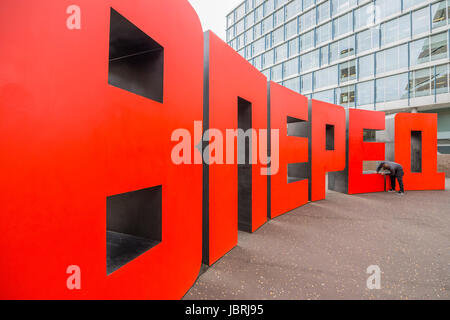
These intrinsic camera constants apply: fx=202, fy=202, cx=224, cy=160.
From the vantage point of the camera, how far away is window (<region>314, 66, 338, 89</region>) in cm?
2255

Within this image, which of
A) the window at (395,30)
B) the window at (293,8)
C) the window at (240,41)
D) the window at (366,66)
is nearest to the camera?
the window at (395,30)

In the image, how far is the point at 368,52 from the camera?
64.8 ft

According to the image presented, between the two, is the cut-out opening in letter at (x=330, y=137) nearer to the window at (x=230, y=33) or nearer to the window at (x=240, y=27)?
the window at (x=240, y=27)

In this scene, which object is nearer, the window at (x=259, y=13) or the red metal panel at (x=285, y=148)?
the red metal panel at (x=285, y=148)

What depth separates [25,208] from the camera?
970 mm

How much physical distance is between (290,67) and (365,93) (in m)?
10.1

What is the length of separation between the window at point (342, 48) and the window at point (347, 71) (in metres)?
0.88

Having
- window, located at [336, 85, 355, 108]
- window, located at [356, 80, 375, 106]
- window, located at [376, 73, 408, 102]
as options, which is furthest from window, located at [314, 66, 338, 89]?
window, located at [376, 73, 408, 102]

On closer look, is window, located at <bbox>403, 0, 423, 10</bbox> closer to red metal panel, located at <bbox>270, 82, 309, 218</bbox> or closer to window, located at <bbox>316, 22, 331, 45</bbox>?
window, located at <bbox>316, 22, 331, 45</bbox>

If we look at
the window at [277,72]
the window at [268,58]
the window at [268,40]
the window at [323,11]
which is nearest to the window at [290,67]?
the window at [277,72]

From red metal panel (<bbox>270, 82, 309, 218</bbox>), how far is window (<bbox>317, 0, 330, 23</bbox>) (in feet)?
77.7

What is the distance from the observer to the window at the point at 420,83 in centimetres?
1728

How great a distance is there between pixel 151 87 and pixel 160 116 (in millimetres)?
389
